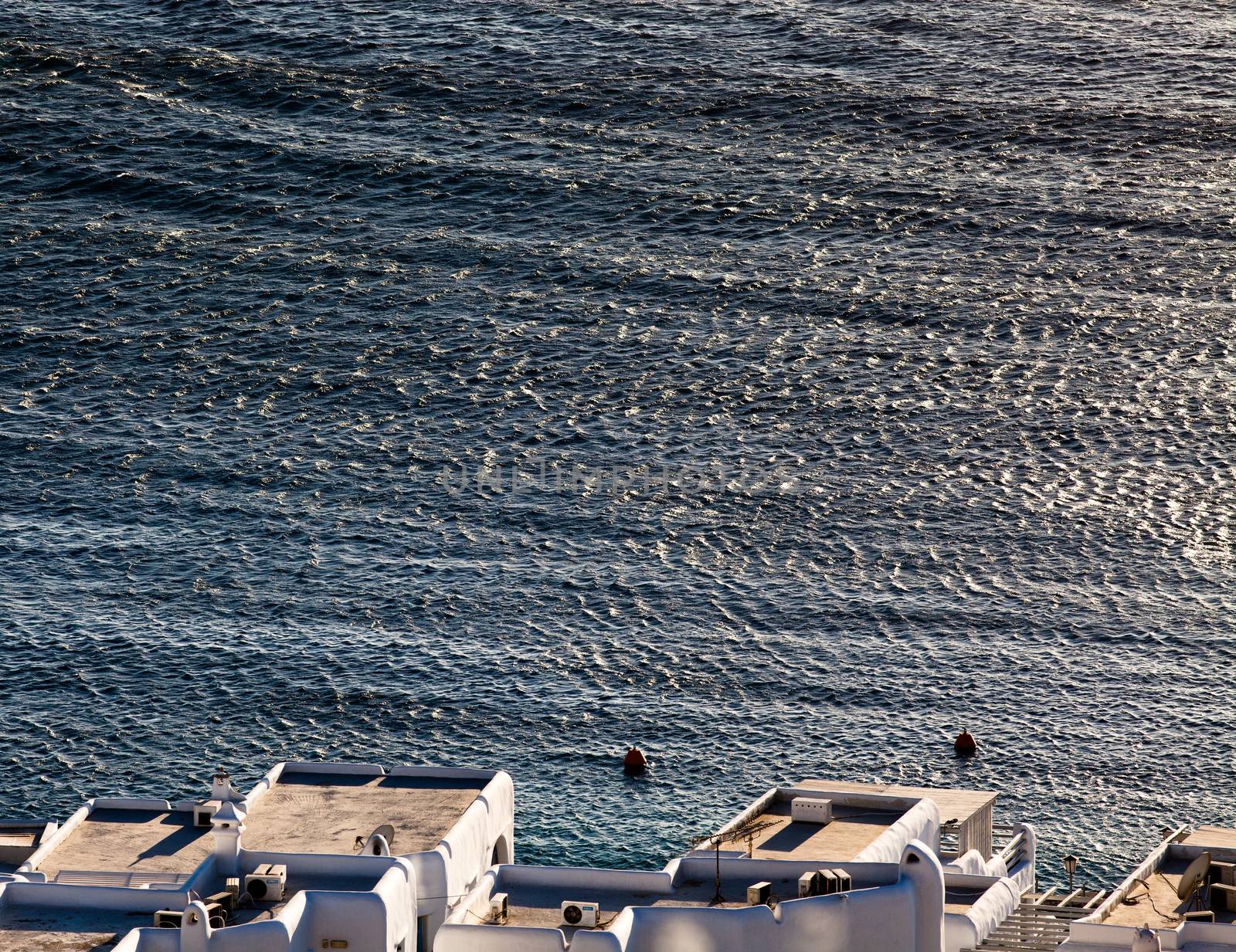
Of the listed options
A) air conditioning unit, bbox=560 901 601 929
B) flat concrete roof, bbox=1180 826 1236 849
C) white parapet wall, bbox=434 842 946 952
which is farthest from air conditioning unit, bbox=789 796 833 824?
air conditioning unit, bbox=560 901 601 929

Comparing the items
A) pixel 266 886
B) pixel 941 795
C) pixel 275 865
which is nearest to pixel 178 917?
pixel 266 886

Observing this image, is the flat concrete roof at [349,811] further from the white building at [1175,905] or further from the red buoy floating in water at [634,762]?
the red buoy floating in water at [634,762]

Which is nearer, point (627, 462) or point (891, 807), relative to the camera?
point (891, 807)

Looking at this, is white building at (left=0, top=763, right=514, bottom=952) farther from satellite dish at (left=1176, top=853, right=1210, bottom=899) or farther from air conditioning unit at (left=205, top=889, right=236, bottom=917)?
satellite dish at (left=1176, top=853, right=1210, bottom=899)

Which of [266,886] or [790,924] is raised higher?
[266,886]

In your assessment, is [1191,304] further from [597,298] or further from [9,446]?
[9,446]

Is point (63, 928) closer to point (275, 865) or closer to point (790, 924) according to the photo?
point (275, 865)

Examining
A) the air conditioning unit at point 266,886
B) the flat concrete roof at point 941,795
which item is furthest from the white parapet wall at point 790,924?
the flat concrete roof at point 941,795
